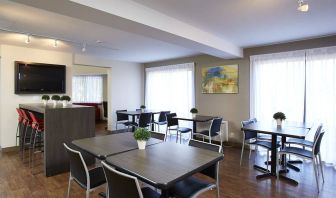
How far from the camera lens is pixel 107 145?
2240mm

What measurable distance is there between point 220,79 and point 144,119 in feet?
7.37

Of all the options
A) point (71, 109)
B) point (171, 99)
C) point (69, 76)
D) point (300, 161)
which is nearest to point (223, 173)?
point (300, 161)

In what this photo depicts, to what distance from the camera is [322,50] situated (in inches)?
151

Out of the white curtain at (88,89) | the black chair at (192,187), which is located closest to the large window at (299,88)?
the black chair at (192,187)

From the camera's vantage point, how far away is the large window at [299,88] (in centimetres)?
378

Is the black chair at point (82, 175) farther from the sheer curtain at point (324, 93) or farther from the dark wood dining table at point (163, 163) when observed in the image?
the sheer curtain at point (324, 93)

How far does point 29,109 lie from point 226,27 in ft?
12.9

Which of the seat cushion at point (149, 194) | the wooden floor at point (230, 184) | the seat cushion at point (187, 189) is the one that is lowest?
the wooden floor at point (230, 184)

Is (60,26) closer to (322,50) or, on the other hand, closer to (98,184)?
(98,184)

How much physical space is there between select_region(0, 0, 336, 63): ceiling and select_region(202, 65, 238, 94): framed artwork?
0.78m

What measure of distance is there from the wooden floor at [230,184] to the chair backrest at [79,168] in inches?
31.9

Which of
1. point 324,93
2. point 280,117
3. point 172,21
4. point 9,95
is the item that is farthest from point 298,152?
point 9,95

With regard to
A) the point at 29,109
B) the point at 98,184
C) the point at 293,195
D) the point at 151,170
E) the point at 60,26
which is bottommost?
the point at 293,195

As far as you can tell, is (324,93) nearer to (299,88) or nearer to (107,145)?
(299,88)
